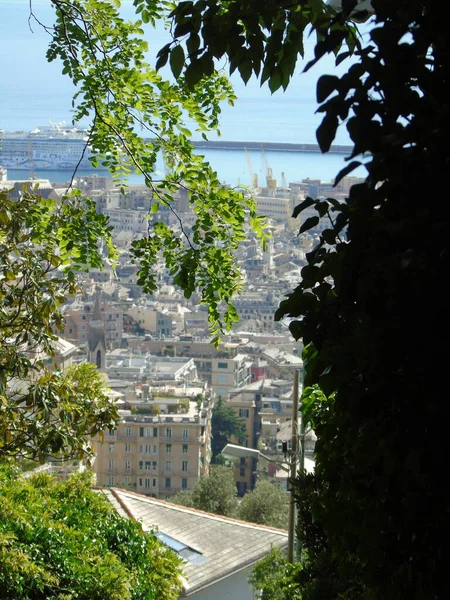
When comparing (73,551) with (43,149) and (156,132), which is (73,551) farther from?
(43,149)

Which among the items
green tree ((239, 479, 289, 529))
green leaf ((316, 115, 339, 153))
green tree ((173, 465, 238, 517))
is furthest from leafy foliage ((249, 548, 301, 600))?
green tree ((173, 465, 238, 517))

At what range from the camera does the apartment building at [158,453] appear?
13039mm

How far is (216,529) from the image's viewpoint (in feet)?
20.1

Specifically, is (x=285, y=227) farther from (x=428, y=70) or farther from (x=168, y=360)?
(x=428, y=70)

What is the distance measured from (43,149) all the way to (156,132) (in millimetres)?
18677

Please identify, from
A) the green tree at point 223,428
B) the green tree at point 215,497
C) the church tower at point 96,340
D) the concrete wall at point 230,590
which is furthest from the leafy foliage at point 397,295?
the church tower at point 96,340

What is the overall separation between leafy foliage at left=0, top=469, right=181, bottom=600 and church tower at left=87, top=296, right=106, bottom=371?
12145 millimetres

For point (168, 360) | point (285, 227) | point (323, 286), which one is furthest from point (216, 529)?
point (285, 227)

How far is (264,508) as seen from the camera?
9.88 meters

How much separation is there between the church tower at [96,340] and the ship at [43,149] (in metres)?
3.33

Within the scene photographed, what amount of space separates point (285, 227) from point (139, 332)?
487 cm

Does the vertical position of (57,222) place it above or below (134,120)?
below

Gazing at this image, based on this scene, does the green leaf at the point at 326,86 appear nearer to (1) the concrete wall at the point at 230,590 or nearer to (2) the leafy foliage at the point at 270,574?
(2) the leafy foliage at the point at 270,574

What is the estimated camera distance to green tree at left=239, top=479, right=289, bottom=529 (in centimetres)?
978
